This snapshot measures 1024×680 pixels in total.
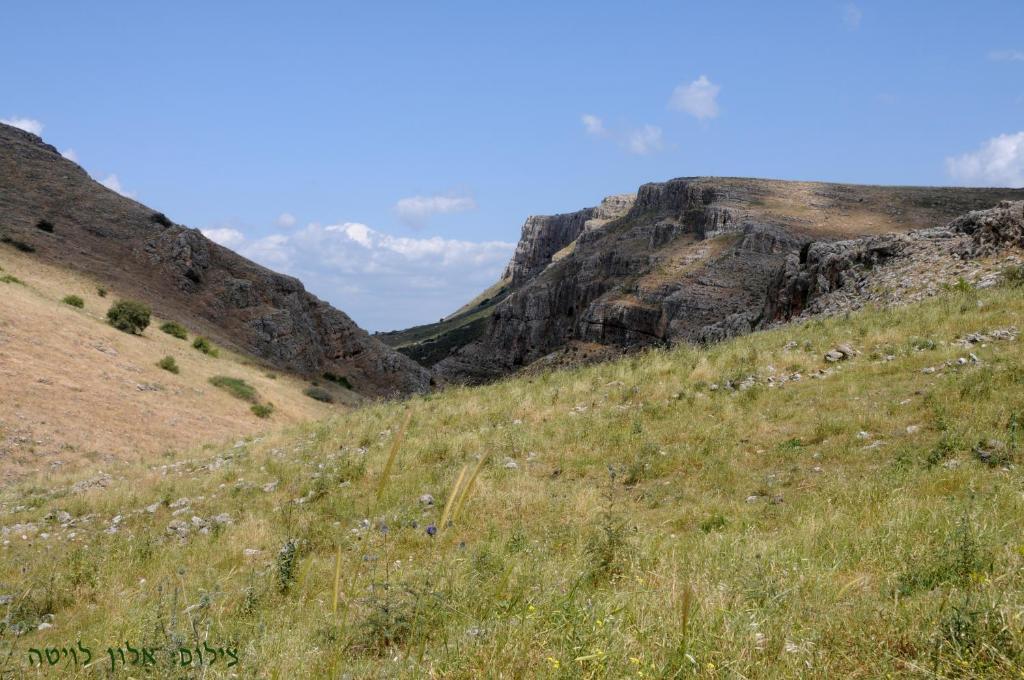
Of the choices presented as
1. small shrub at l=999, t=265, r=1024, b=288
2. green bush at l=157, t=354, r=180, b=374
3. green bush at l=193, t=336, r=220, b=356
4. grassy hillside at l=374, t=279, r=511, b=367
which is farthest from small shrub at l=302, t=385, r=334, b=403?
grassy hillside at l=374, t=279, r=511, b=367

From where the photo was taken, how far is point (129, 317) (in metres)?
32.2

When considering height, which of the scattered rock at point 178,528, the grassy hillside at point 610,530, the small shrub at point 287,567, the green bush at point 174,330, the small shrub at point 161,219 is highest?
the small shrub at point 161,219

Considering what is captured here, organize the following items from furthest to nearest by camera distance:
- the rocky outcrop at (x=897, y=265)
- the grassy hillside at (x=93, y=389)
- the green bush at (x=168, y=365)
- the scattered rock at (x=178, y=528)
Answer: the green bush at (x=168, y=365) → the grassy hillside at (x=93, y=389) → the rocky outcrop at (x=897, y=265) → the scattered rock at (x=178, y=528)

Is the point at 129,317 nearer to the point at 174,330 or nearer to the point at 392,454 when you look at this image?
the point at 174,330

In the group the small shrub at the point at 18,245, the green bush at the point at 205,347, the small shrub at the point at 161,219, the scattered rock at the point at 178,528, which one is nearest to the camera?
the scattered rock at the point at 178,528

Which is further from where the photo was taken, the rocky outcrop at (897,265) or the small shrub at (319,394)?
the small shrub at (319,394)

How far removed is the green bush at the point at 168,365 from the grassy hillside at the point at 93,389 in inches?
9.9

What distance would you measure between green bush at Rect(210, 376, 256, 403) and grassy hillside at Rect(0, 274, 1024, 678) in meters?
14.7

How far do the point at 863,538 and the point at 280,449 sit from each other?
10.9 m

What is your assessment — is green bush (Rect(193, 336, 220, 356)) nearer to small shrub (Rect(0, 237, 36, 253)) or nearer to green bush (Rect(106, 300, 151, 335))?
green bush (Rect(106, 300, 151, 335))

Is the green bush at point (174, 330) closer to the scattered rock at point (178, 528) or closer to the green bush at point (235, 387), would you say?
the green bush at point (235, 387)

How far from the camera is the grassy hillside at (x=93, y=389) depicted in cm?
1914

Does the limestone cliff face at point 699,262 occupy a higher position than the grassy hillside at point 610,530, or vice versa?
the limestone cliff face at point 699,262

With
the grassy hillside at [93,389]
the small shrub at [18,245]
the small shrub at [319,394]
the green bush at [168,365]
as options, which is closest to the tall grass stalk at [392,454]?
the grassy hillside at [93,389]
